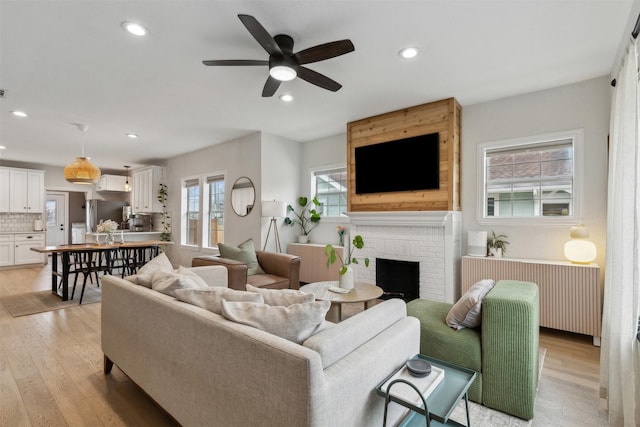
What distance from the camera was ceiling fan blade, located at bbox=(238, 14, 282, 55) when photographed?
182 cm

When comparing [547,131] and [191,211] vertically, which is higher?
[547,131]

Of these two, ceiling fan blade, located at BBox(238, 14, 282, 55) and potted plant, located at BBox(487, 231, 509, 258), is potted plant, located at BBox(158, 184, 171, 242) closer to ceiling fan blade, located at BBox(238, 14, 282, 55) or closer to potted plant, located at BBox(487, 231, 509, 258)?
ceiling fan blade, located at BBox(238, 14, 282, 55)

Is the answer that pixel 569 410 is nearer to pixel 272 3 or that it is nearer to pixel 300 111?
pixel 272 3

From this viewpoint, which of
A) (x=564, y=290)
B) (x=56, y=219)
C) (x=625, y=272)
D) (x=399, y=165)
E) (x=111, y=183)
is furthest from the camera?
Answer: (x=56, y=219)

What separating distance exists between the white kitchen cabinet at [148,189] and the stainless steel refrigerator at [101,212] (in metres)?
1.36

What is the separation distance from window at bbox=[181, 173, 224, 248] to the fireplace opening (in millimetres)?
3319

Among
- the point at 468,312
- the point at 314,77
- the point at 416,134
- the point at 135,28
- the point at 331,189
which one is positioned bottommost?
the point at 468,312

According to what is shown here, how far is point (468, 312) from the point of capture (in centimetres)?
Answer: 201

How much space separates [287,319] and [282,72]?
1.95 metres

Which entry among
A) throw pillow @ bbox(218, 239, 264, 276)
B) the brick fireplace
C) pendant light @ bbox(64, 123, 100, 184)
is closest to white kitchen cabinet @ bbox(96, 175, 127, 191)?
pendant light @ bbox(64, 123, 100, 184)

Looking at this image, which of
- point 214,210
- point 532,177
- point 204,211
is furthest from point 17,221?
point 532,177

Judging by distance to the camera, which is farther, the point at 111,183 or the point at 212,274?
the point at 111,183

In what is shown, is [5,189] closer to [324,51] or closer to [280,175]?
[280,175]

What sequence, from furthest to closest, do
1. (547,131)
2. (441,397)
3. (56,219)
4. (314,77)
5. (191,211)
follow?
(56,219) → (191,211) → (547,131) → (314,77) → (441,397)
